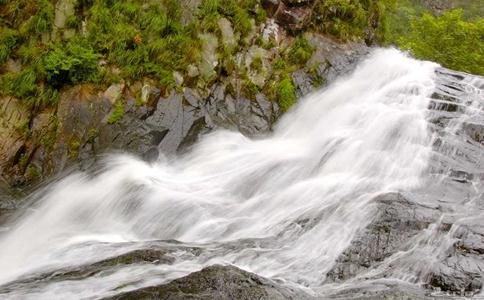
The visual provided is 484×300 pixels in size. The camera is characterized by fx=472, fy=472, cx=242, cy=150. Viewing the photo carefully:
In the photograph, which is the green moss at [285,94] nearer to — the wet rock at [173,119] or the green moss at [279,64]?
the green moss at [279,64]

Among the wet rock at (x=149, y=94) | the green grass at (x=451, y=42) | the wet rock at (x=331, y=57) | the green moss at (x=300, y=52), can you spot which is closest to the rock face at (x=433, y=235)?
the wet rock at (x=331, y=57)

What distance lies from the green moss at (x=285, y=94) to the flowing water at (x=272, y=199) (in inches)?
9.3

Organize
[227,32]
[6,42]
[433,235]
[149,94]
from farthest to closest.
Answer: [227,32] < [149,94] < [6,42] < [433,235]

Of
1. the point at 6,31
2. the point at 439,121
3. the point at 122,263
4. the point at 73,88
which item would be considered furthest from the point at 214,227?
the point at 6,31

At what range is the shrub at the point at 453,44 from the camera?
16672 mm

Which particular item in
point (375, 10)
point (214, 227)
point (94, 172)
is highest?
point (375, 10)

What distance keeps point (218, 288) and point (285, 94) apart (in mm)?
6131

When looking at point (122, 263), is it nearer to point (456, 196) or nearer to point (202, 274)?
point (202, 274)

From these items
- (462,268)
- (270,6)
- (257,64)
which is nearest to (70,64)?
(257,64)

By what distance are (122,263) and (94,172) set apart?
9.92 feet

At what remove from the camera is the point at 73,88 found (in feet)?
27.2

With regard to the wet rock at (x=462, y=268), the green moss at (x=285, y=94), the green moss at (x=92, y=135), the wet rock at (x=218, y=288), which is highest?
the green moss at (x=285, y=94)

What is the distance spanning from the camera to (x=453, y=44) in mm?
17234

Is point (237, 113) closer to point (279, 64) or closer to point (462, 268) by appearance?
point (279, 64)
